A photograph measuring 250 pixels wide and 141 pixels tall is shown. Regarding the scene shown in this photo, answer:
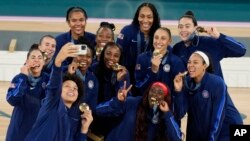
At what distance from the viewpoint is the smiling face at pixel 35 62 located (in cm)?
475

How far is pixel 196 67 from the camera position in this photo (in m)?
4.96

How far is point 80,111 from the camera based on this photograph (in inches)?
178

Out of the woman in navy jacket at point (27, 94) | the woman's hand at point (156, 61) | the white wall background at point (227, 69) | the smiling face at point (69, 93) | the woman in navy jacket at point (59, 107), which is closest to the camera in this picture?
the woman in navy jacket at point (59, 107)

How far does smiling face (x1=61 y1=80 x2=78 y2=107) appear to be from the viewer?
173 inches

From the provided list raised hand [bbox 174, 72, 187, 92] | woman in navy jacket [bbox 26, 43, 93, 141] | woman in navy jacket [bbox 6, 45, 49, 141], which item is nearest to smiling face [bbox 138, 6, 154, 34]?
raised hand [bbox 174, 72, 187, 92]

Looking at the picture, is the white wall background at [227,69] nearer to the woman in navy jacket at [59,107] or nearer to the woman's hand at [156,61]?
the woman's hand at [156,61]

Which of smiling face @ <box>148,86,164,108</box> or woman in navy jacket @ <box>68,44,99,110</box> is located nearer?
smiling face @ <box>148,86,164,108</box>

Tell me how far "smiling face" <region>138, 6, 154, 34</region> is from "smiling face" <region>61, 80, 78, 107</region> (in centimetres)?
118

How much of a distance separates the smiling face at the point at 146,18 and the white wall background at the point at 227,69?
3449mm

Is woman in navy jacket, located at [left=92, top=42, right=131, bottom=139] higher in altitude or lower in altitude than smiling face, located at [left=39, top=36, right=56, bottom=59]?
lower

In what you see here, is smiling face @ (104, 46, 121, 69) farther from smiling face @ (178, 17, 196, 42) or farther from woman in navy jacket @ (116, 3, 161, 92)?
smiling face @ (178, 17, 196, 42)

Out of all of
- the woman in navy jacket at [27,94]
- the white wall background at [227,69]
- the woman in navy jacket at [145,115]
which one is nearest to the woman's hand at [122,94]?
the woman in navy jacket at [145,115]

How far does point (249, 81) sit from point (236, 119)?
3.52 meters

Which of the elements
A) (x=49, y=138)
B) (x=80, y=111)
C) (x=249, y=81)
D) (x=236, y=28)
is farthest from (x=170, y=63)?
(x=236, y=28)
